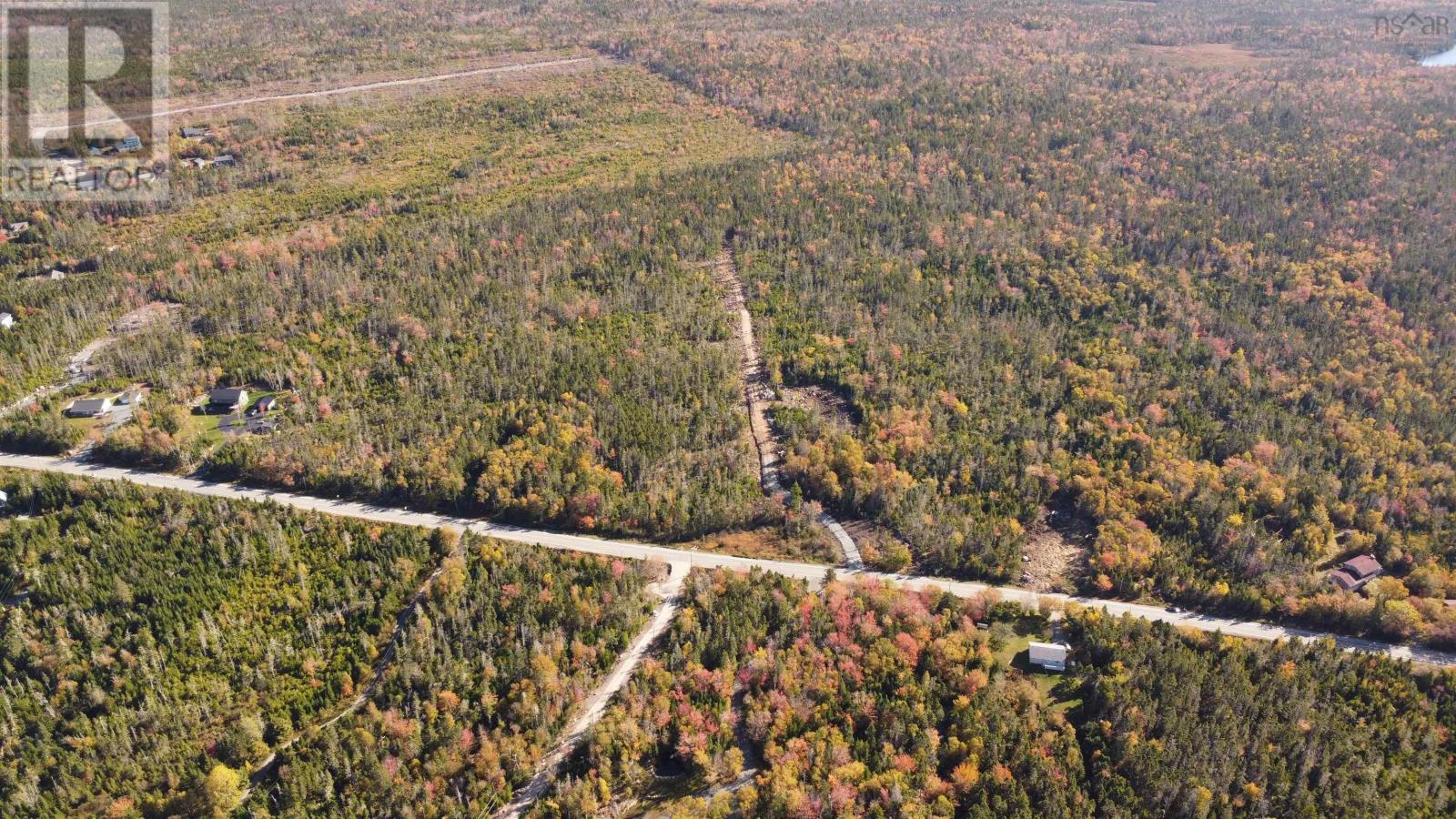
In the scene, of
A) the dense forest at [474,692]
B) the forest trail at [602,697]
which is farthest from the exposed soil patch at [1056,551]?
the dense forest at [474,692]

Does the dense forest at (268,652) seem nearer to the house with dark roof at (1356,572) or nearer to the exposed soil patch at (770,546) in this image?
the exposed soil patch at (770,546)

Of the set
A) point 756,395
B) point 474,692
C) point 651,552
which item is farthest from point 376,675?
point 756,395

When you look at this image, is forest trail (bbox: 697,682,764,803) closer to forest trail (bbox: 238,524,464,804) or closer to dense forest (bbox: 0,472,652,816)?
dense forest (bbox: 0,472,652,816)

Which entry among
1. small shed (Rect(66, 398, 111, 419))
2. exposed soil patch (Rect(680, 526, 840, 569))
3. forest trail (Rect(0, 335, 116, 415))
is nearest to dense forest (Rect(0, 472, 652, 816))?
exposed soil patch (Rect(680, 526, 840, 569))

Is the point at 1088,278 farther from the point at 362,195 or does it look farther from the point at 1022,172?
the point at 362,195

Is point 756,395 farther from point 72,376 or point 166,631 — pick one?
point 72,376
